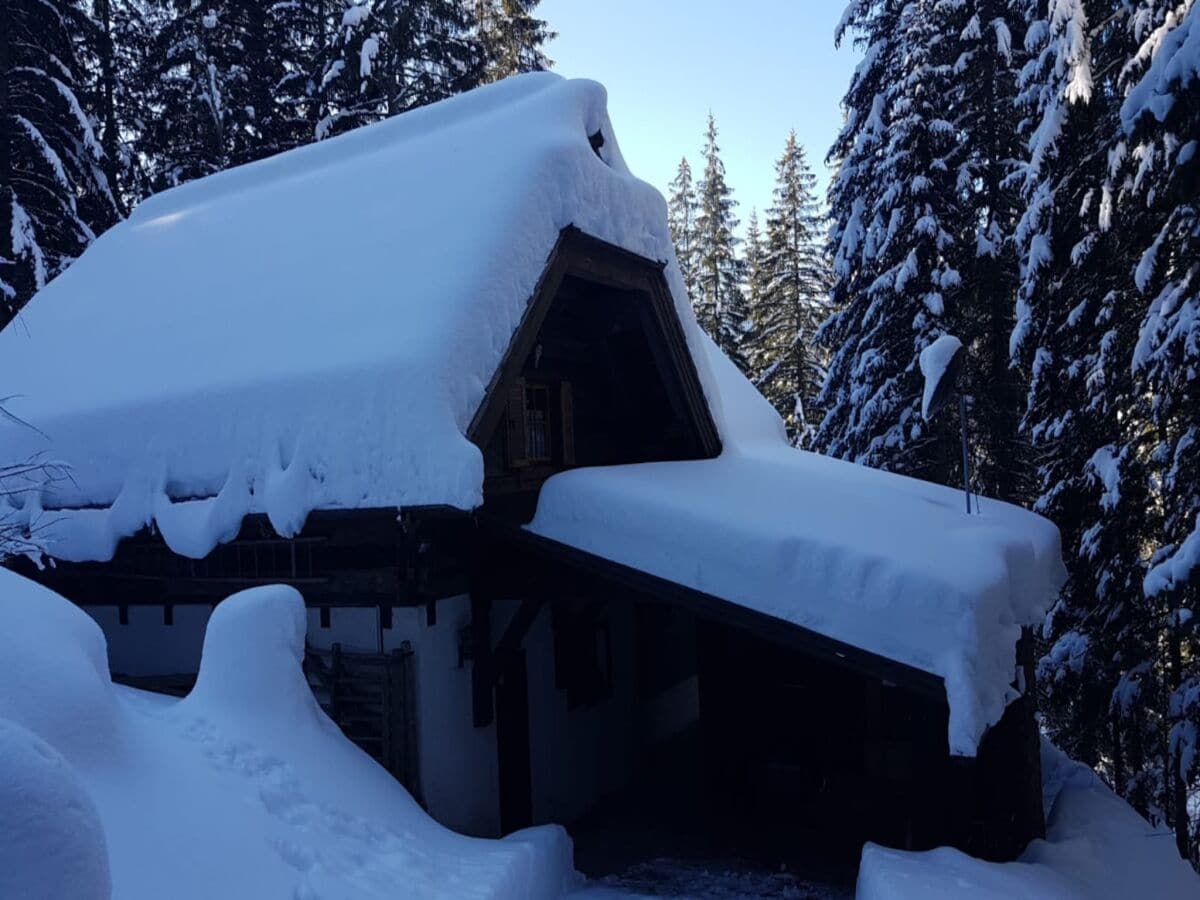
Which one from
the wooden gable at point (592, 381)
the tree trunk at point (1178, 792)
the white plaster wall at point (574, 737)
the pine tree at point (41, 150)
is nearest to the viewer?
the wooden gable at point (592, 381)

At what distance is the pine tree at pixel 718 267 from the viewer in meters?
33.4

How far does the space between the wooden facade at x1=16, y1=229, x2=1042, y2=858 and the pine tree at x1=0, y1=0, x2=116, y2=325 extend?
884 cm

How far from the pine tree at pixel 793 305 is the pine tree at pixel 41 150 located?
2063 cm

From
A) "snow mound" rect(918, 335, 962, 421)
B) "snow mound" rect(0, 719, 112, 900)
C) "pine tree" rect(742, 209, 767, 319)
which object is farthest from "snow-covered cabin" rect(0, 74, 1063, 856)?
"pine tree" rect(742, 209, 767, 319)

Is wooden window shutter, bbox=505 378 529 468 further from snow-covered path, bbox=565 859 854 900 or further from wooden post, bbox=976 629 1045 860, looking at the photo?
wooden post, bbox=976 629 1045 860

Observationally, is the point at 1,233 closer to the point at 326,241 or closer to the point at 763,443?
the point at 326,241

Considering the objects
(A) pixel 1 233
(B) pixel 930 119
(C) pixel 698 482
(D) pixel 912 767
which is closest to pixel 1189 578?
(D) pixel 912 767

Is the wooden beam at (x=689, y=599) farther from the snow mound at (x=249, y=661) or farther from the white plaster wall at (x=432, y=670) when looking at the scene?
the snow mound at (x=249, y=661)

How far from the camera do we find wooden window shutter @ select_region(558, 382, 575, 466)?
992 centimetres

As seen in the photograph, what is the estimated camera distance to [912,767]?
7.86 m

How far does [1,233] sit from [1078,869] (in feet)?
60.3

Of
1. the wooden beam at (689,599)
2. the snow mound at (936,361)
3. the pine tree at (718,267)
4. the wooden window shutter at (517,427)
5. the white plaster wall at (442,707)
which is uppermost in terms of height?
the pine tree at (718,267)

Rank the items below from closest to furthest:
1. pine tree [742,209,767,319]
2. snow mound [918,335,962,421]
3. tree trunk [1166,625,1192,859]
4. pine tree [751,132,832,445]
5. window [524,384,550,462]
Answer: snow mound [918,335,962,421] → window [524,384,550,462] → tree trunk [1166,625,1192,859] → pine tree [751,132,832,445] → pine tree [742,209,767,319]

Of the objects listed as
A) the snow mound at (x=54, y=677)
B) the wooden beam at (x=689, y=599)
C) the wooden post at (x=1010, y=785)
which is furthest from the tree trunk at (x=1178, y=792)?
the snow mound at (x=54, y=677)
